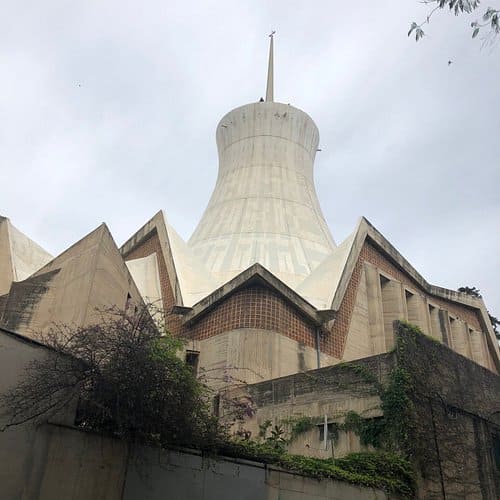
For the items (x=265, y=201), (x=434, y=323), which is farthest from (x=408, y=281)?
(x=265, y=201)

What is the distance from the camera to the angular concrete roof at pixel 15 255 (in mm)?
20062

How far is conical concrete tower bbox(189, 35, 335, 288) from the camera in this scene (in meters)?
25.4

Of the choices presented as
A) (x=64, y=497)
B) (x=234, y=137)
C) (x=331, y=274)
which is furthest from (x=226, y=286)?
(x=234, y=137)

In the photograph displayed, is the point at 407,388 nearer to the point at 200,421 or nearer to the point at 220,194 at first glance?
the point at 200,421

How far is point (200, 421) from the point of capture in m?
8.99

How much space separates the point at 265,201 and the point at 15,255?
11962 millimetres

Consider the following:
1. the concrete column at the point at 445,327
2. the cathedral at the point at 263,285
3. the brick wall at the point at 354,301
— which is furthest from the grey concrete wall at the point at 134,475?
the concrete column at the point at 445,327

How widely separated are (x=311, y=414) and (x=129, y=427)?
6471mm

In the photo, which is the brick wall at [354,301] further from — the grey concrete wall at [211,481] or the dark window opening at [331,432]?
the grey concrete wall at [211,481]

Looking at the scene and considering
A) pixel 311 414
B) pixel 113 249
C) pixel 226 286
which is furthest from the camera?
pixel 226 286

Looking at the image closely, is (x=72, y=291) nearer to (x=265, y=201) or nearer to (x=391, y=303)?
(x=391, y=303)

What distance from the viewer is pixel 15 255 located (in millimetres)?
20906

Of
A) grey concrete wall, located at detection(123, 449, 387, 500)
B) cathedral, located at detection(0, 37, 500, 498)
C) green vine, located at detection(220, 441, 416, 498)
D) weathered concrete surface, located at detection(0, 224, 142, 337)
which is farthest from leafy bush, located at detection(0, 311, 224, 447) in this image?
weathered concrete surface, located at detection(0, 224, 142, 337)

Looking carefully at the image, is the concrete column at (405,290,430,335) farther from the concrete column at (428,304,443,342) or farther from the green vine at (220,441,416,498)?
the green vine at (220,441,416,498)
